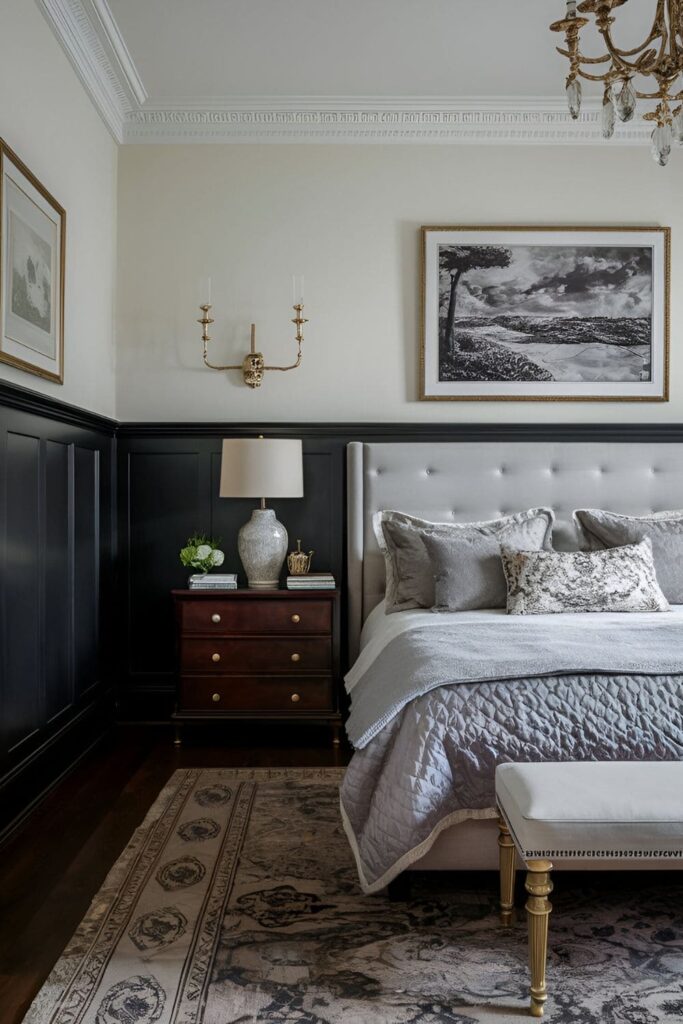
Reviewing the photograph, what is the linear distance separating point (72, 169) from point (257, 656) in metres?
2.27

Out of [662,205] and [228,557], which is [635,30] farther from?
[228,557]

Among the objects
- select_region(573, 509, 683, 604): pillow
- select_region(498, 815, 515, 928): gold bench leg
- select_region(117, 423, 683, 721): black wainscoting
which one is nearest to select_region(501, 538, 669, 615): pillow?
select_region(573, 509, 683, 604): pillow

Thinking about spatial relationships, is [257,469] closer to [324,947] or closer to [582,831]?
[324,947]

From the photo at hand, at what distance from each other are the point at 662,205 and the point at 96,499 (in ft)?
10.6

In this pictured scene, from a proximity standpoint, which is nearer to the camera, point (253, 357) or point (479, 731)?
point (479, 731)

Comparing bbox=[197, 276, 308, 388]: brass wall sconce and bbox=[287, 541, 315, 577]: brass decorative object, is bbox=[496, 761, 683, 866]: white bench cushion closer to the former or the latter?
bbox=[287, 541, 315, 577]: brass decorative object

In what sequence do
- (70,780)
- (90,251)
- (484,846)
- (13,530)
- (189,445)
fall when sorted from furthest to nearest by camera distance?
1. (189,445)
2. (90,251)
3. (70,780)
4. (13,530)
5. (484,846)

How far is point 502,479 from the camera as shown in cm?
420

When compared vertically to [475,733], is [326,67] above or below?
above

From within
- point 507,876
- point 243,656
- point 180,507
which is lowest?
point 507,876

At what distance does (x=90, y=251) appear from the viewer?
3.88 m

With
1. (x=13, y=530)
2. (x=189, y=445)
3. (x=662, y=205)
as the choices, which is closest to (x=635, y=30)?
(x=662, y=205)

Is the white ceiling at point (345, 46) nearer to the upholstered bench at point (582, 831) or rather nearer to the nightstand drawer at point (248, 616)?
the nightstand drawer at point (248, 616)

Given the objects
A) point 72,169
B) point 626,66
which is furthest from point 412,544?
point 72,169
